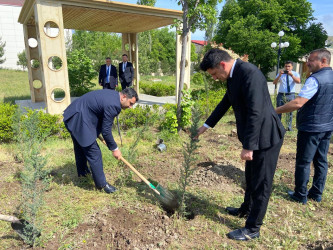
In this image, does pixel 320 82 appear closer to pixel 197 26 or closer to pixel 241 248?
pixel 241 248

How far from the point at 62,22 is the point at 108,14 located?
1908 millimetres

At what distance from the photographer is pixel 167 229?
2635 mm

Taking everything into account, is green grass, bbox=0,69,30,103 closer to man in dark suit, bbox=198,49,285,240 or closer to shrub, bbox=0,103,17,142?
shrub, bbox=0,103,17,142

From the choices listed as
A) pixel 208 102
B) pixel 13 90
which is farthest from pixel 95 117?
pixel 13 90

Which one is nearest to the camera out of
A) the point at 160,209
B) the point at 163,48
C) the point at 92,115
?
the point at 160,209

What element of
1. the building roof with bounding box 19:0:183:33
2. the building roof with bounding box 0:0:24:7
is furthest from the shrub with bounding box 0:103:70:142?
the building roof with bounding box 0:0:24:7

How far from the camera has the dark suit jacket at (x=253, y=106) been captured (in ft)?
6.84

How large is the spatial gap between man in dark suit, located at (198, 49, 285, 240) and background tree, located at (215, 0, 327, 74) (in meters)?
23.6

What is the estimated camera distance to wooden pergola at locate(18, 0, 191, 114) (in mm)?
5795

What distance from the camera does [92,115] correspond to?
3.22 meters

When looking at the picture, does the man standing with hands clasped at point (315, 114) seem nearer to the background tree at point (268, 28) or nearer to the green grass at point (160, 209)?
the green grass at point (160, 209)

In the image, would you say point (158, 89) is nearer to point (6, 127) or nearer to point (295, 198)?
point (6, 127)

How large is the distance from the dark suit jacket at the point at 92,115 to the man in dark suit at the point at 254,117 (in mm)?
1373

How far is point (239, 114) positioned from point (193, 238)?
1.37 meters
